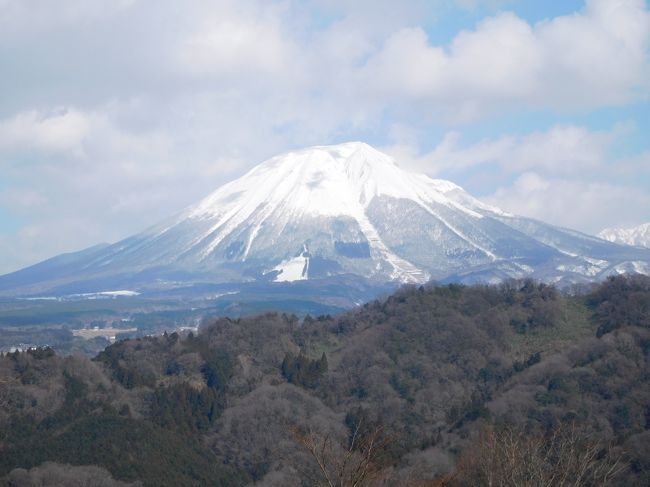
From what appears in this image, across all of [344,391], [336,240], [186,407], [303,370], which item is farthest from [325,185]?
[186,407]

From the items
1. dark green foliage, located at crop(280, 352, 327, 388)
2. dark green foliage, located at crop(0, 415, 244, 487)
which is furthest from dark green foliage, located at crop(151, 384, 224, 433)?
dark green foliage, located at crop(280, 352, 327, 388)

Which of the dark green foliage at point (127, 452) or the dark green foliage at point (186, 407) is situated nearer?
the dark green foliage at point (127, 452)

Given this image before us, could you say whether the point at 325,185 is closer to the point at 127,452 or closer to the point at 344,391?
the point at 344,391

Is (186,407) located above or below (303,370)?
below

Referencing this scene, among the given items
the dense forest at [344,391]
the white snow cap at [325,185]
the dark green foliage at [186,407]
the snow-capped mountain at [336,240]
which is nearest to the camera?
the dense forest at [344,391]

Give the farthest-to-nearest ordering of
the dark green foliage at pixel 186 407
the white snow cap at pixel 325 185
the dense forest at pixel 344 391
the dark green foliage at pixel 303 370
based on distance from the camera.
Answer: the white snow cap at pixel 325 185
the dark green foliage at pixel 303 370
the dark green foliage at pixel 186 407
the dense forest at pixel 344 391

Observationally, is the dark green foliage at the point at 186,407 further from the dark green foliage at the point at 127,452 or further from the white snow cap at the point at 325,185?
the white snow cap at the point at 325,185

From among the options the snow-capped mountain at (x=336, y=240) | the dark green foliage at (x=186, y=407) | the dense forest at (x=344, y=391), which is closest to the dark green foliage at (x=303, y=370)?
the dense forest at (x=344, y=391)

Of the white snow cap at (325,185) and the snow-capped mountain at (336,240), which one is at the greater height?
the white snow cap at (325,185)

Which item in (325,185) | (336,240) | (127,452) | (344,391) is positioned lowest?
(127,452)
